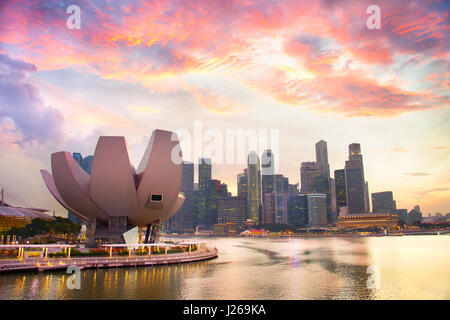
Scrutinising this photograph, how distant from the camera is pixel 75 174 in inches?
1684

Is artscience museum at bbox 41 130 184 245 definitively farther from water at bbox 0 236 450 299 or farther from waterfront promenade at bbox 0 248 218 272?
water at bbox 0 236 450 299

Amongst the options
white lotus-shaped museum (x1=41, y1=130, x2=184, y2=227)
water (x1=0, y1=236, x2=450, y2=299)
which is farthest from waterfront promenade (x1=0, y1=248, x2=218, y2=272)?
white lotus-shaped museum (x1=41, y1=130, x2=184, y2=227)

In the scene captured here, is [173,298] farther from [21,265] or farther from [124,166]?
[124,166]

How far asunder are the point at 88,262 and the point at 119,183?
10528 mm

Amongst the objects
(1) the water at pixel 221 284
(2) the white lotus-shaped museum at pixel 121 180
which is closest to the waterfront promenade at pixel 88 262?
(1) the water at pixel 221 284

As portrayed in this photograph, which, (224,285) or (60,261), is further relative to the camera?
(60,261)

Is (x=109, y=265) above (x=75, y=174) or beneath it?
beneath

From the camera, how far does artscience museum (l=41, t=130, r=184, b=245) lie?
4000 centimetres

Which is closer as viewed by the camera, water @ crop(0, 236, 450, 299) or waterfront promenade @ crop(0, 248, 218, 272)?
water @ crop(0, 236, 450, 299)

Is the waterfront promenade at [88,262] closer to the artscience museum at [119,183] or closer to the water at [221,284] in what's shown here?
the water at [221,284]
